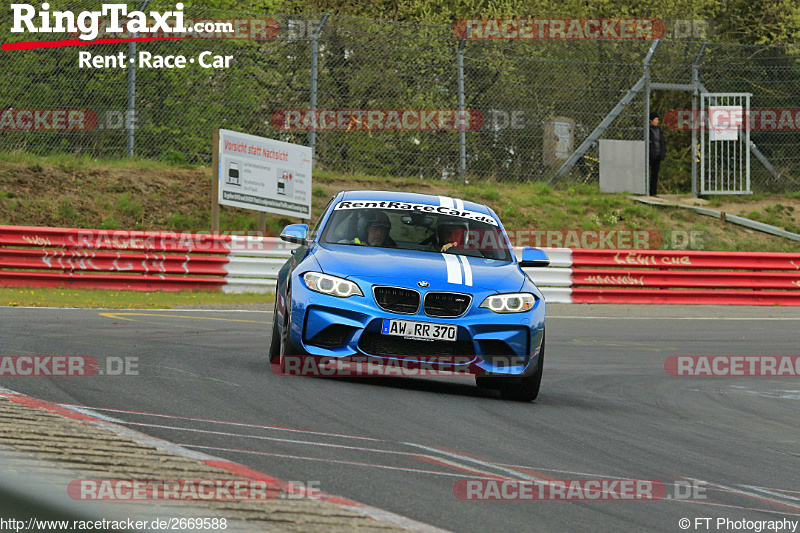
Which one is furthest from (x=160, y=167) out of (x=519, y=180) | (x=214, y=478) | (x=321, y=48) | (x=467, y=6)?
(x=214, y=478)

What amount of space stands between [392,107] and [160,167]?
15.5 ft

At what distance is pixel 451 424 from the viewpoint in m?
7.29

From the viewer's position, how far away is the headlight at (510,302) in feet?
28.8

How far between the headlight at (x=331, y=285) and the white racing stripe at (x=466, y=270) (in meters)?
0.79

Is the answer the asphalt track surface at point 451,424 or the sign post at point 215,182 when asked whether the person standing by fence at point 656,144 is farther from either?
the asphalt track surface at point 451,424

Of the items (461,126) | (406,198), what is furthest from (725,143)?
(406,198)

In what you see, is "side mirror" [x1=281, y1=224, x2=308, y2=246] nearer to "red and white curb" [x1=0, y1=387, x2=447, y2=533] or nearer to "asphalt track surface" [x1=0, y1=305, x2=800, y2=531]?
"asphalt track surface" [x1=0, y1=305, x2=800, y2=531]

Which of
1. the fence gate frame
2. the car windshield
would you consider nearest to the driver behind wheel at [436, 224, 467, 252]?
the car windshield

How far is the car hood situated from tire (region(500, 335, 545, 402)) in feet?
2.06

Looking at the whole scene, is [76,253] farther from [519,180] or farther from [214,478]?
[214,478]

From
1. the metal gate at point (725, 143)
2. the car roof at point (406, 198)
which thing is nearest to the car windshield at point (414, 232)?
the car roof at point (406, 198)

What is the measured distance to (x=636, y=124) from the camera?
88.0ft

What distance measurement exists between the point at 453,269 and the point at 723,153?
20.2 meters

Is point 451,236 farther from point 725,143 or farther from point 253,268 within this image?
point 725,143
